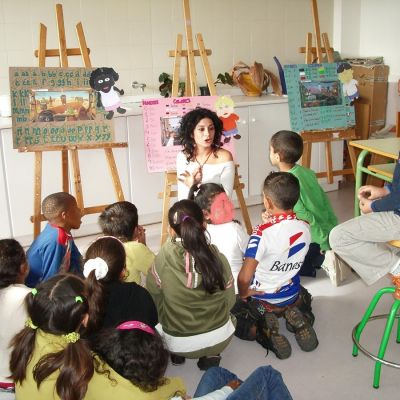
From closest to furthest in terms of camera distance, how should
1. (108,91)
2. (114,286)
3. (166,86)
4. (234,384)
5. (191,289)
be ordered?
1. (234,384)
2. (114,286)
3. (191,289)
4. (108,91)
5. (166,86)

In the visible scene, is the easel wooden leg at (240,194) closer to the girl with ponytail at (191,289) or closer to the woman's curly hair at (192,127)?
the woman's curly hair at (192,127)

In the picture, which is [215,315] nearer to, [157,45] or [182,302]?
[182,302]

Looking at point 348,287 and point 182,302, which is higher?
point 182,302

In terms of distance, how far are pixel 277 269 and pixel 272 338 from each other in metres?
0.33

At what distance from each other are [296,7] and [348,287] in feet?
10.4

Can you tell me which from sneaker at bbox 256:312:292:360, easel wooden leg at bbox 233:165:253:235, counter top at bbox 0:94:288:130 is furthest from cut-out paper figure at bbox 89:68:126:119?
sneaker at bbox 256:312:292:360

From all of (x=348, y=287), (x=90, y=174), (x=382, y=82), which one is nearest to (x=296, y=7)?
(x=382, y=82)

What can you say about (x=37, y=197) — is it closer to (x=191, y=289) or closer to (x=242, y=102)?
(x=191, y=289)

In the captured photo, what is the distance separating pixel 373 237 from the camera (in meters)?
2.44

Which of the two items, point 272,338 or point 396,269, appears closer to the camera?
point 396,269

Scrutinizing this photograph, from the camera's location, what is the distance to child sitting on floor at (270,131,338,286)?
129 inches

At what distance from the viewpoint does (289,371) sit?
2445mm

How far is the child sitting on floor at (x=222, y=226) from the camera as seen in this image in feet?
8.98

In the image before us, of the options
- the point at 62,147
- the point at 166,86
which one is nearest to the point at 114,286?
the point at 62,147
